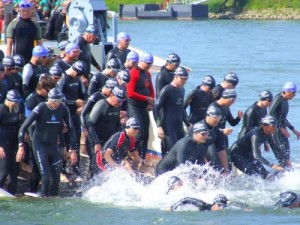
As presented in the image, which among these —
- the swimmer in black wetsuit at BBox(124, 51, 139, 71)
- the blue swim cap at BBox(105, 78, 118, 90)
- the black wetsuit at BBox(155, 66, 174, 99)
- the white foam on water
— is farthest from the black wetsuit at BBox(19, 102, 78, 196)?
the black wetsuit at BBox(155, 66, 174, 99)

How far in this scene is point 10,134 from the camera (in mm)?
13633

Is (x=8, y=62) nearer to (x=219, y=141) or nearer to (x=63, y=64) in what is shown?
(x=63, y=64)

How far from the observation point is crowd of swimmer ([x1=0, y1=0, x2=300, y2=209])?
1351 cm

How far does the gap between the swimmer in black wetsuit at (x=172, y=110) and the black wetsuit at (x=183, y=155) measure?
1.20 m

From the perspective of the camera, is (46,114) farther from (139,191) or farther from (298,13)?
(298,13)

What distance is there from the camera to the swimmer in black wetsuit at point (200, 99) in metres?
15.7

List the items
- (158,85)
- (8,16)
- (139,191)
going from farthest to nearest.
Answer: (8,16)
(158,85)
(139,191)

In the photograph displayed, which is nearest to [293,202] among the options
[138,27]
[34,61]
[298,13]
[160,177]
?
[160,177]

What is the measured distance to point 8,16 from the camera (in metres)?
17.5

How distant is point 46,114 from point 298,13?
60.3 meters

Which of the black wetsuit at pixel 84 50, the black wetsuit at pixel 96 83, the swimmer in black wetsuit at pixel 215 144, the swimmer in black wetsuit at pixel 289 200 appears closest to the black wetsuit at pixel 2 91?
the black wetsuit at pixel 96 83

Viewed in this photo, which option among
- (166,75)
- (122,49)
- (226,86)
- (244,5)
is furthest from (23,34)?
(244,5)

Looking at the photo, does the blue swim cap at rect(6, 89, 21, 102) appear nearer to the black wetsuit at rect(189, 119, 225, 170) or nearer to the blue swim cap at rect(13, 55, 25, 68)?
the blue swim cap at rect(13, 55, 25, 68)

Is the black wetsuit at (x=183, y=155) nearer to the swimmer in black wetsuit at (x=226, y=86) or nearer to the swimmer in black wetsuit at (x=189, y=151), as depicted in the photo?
the swimmer in black wetsuit at (x=189, y=151)
